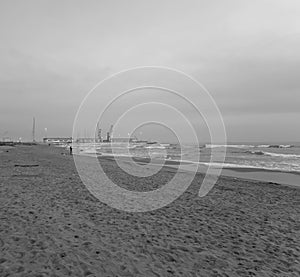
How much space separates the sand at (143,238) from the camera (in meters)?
5.21

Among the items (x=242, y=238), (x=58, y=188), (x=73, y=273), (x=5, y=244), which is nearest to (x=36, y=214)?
(x=5, y=244)

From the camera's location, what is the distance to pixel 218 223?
8.39m

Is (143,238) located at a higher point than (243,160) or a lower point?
lower

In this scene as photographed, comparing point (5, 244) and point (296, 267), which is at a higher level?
point (5, 244)

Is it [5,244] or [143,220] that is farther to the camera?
[143,220]

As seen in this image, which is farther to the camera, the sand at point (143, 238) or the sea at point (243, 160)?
the sea at point (243, 160)

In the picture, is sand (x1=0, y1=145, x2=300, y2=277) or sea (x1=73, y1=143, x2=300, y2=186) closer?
sand (x1=0, y1=145, x2=300, y2=277)

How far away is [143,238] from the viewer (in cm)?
675

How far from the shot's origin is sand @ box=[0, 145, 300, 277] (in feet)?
17.1

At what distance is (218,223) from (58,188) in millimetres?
7603

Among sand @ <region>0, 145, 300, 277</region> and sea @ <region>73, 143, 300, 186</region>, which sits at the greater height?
sea @ <region>73, 143, 300, 186</region>

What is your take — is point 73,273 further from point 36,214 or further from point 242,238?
point 242,238

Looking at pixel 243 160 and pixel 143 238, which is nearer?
pixel 143 238

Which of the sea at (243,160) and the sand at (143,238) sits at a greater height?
the sea at (243,160)
